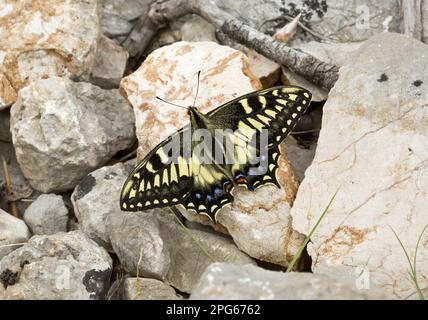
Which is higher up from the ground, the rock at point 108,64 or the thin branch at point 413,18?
the thin branch at point 413,18

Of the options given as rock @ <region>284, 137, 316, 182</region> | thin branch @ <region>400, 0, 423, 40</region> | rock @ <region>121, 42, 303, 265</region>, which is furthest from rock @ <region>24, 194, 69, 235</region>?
thin branch @ <region>400, 0, 423, 40</region>

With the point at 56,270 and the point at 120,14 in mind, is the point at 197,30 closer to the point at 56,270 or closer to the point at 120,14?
the point at 120,14

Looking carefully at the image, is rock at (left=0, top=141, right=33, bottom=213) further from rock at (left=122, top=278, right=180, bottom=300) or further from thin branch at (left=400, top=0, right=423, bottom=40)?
thin branch at (left=400, top=0, right=423, bottom=40)

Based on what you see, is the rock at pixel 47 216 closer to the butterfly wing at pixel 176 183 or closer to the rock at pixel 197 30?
the butterfly wing at pixel 176 183

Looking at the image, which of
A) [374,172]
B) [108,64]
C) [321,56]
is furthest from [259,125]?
[108,64]

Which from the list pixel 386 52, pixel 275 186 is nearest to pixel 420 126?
pixel 386 52

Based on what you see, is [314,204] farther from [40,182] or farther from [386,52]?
[40,182]

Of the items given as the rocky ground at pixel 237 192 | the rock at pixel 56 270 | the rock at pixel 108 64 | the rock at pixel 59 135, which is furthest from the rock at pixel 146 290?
the rock at pixel 108 64
